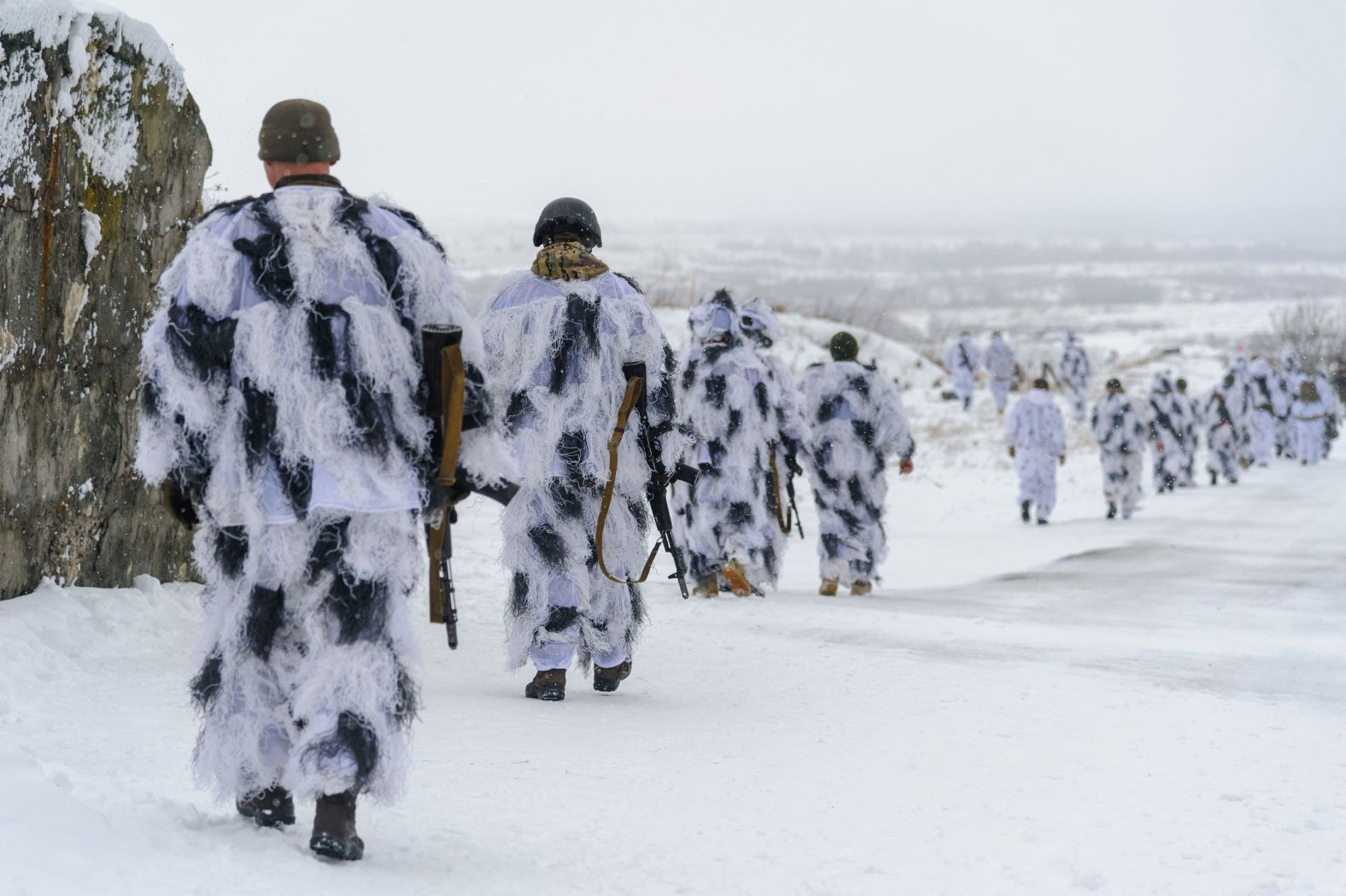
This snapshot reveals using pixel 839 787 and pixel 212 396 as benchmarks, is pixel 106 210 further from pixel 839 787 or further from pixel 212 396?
pixel 839 787

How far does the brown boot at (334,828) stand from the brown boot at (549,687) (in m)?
2.64

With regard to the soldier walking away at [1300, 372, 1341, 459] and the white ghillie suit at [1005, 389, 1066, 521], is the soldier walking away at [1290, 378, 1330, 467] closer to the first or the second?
the soldier walking away at [1300, 372, 1341, 459]

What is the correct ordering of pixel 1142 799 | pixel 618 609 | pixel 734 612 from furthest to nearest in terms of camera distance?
pixel 734 612 → pixel 618 609 → pixel 1142 799

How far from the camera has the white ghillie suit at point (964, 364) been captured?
3719 centimetres

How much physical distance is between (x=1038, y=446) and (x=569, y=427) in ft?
44.7

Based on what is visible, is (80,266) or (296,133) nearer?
(296,133)

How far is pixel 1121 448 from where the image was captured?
20078 mm

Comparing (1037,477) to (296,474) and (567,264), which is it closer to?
(567,264)

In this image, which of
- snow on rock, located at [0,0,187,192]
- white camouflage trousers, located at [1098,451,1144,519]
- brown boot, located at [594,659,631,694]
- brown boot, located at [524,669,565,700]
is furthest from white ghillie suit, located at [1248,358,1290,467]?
snow on rock, located at [0,0,187,192]

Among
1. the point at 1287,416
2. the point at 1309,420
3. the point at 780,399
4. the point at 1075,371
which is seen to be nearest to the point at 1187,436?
the point at 1309,420

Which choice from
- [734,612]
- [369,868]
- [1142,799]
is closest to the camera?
[369,868]

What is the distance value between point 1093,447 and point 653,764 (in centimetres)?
2863

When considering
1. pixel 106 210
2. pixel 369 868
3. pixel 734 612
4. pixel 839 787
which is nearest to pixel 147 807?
pixel 369 868

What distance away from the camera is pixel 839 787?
5035 mm
